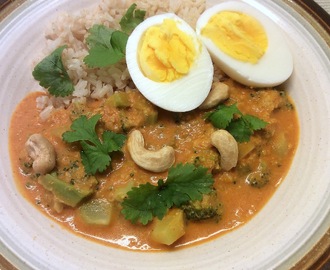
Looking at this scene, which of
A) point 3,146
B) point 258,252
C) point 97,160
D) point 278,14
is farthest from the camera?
point 278,14

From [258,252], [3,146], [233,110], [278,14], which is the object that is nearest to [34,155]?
[3,146]

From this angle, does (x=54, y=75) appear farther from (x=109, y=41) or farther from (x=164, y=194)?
(x=164, y=194)

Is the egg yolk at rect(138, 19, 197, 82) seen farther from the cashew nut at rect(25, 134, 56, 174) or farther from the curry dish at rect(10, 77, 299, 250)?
the cashew nut at rect(25, 134, 56, 174)

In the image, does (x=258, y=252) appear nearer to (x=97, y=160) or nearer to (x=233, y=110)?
(x=233, y=110)

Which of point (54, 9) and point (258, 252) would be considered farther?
point (54, 9)

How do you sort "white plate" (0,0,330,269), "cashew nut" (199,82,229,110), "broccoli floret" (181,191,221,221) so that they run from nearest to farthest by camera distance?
"white plate" (0,0,330,269) < "broccoli floret" (181,191,221,221) < "cashew nut" (199,82,229,110)

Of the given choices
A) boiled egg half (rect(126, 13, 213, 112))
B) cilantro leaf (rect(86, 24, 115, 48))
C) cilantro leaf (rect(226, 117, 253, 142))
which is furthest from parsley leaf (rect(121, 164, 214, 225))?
cilantro leaf (rect(86, 24, 115, 48))

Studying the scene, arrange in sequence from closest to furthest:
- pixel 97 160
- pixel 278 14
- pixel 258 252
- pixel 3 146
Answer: pixel 258 252, pixel 97 160, pixel 3 146, pixel 278 14

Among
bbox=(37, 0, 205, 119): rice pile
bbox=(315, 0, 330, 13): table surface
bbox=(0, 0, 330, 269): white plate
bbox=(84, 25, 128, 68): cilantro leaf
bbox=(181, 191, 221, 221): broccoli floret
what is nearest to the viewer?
bbox=(0, 0, 330, 269): white plate
